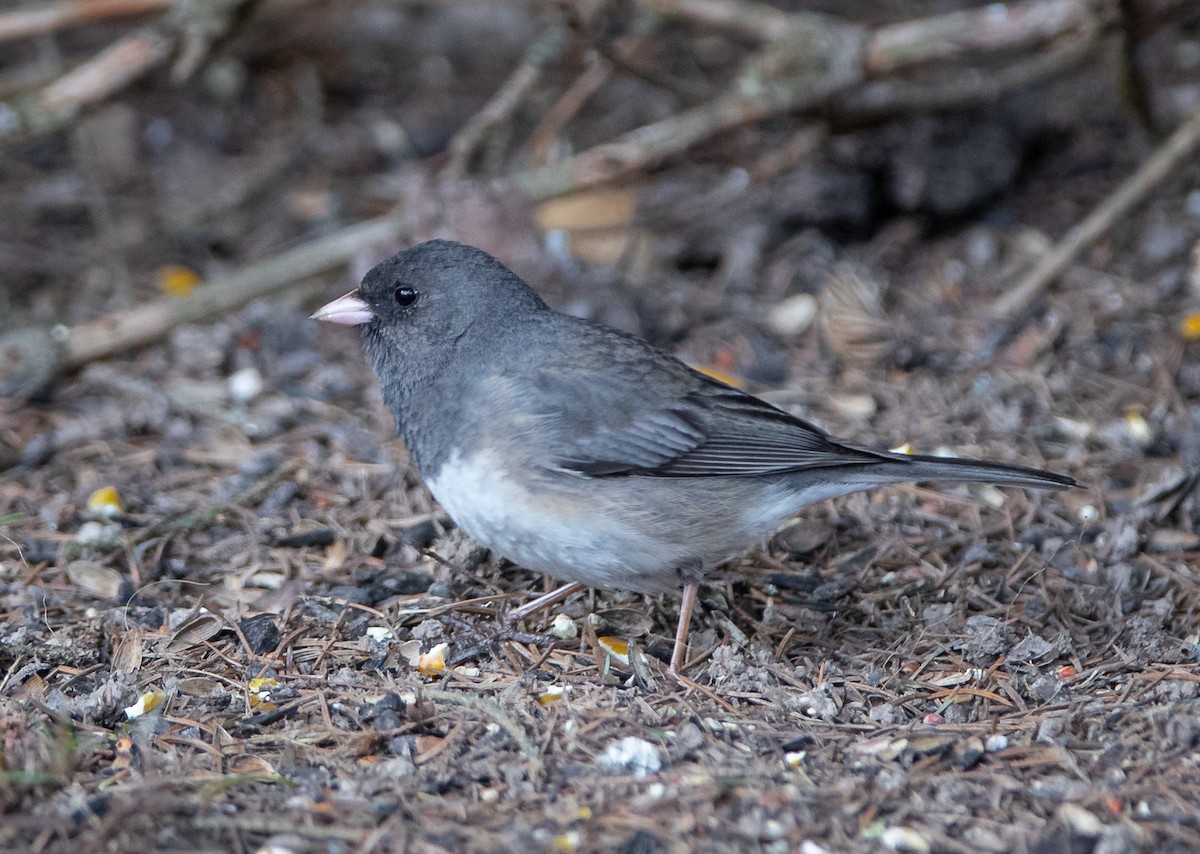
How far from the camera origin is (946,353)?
14.3ft

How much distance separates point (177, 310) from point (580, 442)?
2.23 meters

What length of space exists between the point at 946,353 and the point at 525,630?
78.6 inches

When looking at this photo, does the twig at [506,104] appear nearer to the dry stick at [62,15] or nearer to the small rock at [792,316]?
the dry stick at [62,15]

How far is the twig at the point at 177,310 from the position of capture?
4.25 metres

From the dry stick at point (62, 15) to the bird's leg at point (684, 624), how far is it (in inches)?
122

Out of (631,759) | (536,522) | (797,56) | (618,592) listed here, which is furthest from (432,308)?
(797,56)

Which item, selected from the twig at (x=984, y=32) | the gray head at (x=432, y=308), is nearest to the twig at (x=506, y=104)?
the twig at (x=984, y=32)

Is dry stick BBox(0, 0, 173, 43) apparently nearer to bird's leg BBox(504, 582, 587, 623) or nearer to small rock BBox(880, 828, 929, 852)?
bird's leg BBox(504, 582, 587, 623)

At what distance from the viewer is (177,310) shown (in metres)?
4.54

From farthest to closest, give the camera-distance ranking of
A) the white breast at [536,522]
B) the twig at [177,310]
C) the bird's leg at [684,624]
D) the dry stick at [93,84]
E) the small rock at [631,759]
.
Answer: the dry stick at [93,84]
the twig at [177,310]
the bird's leg at [684,624]
the white breast at [536,522]
the small rock at [631,759]

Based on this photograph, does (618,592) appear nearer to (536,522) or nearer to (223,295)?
(536,522)

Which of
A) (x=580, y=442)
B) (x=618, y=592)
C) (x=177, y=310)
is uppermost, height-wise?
(x=580, y=442)

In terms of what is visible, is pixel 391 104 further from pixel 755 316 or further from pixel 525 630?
pixel 525 630

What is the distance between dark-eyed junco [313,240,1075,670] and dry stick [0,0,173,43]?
6.77 feet
